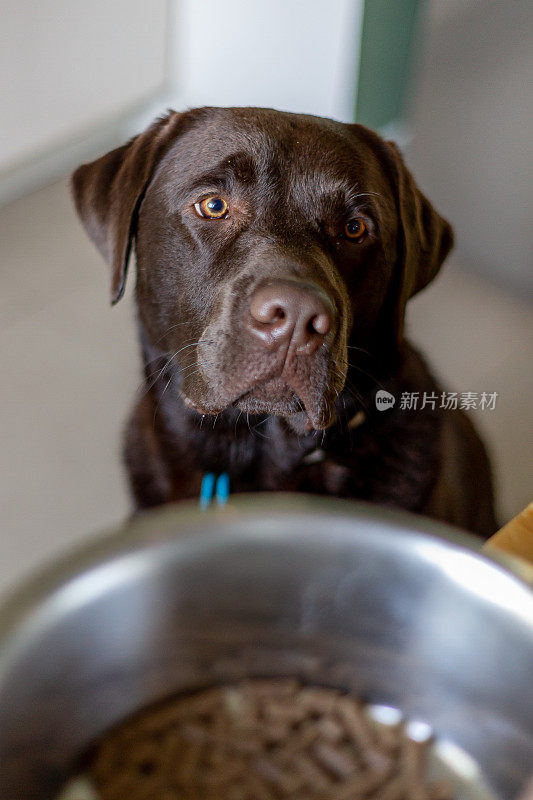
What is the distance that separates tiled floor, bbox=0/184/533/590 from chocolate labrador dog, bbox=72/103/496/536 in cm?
54

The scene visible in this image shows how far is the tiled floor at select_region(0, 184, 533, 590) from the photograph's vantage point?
2.03m

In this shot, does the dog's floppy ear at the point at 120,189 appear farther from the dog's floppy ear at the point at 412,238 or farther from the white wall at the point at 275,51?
the white wall at the point at 275,51

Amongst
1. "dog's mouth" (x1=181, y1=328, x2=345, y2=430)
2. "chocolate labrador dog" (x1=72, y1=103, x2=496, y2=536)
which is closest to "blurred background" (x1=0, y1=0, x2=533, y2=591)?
"chocolate labrador dog" (x1=72, y1=103, x2=496, y2=536)

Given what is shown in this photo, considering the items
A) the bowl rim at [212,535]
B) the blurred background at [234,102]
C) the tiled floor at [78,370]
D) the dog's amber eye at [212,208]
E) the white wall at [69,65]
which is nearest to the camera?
the bowl rim at [212,535]

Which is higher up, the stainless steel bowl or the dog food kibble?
the stainless steel bowl

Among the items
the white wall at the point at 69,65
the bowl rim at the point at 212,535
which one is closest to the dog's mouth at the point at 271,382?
the bowl rim at the point at 212,535

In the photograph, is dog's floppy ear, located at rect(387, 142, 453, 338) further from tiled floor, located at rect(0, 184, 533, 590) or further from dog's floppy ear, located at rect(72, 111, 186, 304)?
tiled floor, located at rect(0, 184, 533, 590)

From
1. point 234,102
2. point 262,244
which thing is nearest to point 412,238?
point 262,244

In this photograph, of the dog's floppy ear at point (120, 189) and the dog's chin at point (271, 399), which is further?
the dog's floppy ear at point (120, 189)

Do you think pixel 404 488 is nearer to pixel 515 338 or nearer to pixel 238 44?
pixel 515 338

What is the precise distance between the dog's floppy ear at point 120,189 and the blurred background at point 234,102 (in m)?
0.89

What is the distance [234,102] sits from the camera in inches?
125

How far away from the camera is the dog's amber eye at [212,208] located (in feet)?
4.07

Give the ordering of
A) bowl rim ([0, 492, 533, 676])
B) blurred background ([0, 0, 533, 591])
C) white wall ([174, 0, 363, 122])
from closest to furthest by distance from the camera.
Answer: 1. bowl rim ([0, 492, 533, 676])
2. blurred background ([0, 0, 533, 591])
3. white wall ([174, 0, 363, 122])
